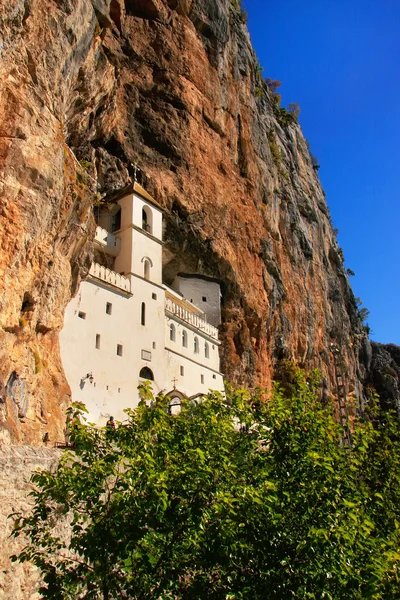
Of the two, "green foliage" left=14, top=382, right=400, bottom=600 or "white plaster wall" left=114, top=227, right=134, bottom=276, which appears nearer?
"green foliage" left=14, top=382, right=400, bottom=600

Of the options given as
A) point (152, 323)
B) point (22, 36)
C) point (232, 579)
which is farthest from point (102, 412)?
point (232, 579)

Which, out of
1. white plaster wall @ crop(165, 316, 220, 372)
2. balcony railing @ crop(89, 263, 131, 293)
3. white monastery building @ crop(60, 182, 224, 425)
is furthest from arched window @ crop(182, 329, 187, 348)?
balcony railing @ crop(89, 263, 131, 293)

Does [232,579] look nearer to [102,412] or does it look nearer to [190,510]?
[190,510]

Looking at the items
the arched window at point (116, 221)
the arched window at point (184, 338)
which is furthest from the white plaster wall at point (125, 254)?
the arched window at point (184, 338)

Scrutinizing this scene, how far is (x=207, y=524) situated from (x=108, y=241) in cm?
2684

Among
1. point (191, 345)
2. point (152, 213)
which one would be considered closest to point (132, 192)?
point (152, 213)

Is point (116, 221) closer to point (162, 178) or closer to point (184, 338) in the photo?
point (162, 178)

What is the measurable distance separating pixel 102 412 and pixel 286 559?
63.5ft

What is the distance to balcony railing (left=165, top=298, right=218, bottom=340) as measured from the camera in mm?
35906

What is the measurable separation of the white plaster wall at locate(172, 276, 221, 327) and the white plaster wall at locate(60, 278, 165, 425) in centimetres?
649

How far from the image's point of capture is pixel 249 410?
10812 mm

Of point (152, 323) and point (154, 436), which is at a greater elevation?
point (152, 323)

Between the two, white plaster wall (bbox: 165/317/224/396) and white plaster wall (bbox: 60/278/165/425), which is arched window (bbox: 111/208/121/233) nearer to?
white plaster wall (bbox: 60/278/165/425)

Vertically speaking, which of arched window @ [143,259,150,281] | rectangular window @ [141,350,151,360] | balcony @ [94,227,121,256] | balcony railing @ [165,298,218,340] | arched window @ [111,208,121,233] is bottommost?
rectangular window @ [141,350,151,360]
